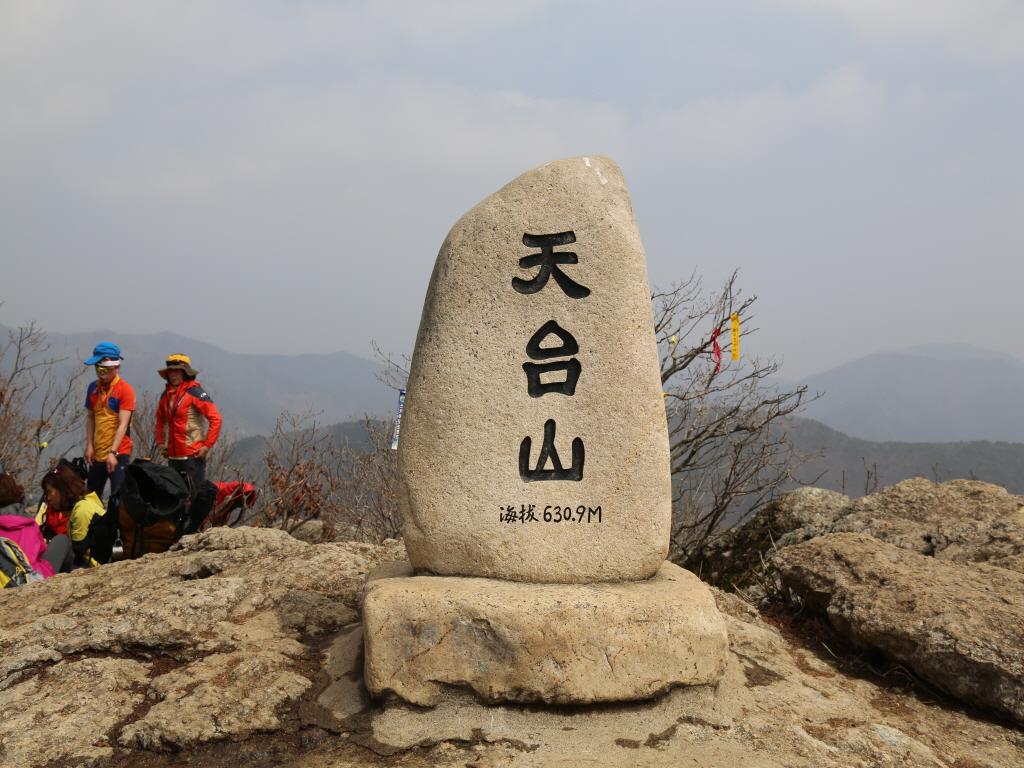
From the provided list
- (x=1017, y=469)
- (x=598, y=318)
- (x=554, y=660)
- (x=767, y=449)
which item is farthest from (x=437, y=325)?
(x=1017, y=469)

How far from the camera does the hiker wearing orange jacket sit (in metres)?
5.54

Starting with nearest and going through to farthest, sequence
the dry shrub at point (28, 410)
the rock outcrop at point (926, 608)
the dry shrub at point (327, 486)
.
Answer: the rock outcrop at point (926, 608) < the dry shrub at point (327, 486) < the dry shrub at point (28, 410)

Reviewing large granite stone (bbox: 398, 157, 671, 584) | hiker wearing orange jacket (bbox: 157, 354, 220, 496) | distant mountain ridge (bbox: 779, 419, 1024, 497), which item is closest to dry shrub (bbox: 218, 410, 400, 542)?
hiker wearing orange jacket (bbox: 157, 354, 220, 496)

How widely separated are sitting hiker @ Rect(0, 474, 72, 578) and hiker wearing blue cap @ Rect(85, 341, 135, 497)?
659mm

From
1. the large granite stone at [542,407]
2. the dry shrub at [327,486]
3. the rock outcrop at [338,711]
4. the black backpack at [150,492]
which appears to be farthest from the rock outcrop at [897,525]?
the black backpack at [150,492]

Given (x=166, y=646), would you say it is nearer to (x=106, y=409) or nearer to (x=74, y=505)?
(x=74, y=505)

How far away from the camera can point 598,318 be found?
3.26 meters

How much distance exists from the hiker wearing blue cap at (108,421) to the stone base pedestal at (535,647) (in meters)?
3.88

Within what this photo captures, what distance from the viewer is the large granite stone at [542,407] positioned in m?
3.20

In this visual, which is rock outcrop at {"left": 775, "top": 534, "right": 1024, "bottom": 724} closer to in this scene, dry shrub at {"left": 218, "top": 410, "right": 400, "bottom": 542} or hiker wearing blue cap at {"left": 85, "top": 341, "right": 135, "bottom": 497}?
dry shrub at {"left": 218, "top": 410, "right": 400, "bottom": 542}

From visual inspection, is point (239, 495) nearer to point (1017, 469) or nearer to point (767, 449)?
point (767, 449)

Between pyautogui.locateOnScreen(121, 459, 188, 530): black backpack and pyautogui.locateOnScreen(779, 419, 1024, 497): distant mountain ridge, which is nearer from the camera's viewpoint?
pyautogui.locateOnScreen(121, 459, 188, 530): black backpack

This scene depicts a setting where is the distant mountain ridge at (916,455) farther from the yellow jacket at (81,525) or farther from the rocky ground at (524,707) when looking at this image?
the yellow jacket at (81,525)

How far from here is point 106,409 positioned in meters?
5.73
